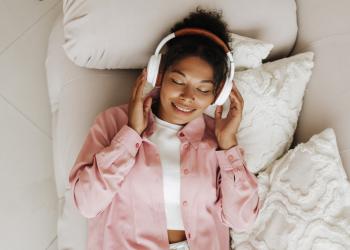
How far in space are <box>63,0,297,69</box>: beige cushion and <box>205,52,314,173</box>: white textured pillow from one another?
197 mm

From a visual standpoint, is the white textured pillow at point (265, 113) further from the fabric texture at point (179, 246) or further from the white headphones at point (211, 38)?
the fabric texture at point (179, 246)

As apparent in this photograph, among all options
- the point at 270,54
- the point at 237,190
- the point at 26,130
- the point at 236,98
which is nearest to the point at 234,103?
the point at 236,98

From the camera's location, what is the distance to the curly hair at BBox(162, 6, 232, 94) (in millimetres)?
1162

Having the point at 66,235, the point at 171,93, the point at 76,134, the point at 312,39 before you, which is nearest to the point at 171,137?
the point at 171,93

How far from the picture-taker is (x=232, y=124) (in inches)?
49.3

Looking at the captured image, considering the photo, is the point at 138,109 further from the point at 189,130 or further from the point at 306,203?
the point at 306,203

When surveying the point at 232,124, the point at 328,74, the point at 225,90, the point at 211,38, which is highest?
the point at 211,38

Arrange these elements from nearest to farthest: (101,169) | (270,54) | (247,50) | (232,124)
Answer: (101,169) → (232,124) → (247,50) → (270,54)

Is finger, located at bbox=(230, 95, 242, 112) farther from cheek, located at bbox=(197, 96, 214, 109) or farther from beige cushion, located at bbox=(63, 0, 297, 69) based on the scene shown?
beige cushion, located at bbox=(63, 0, 297, 69)

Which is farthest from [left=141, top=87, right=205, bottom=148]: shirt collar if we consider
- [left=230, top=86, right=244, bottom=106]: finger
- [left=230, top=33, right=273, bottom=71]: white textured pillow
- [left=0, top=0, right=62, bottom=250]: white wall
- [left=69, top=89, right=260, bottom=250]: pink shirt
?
[left=0, top=0, right=62, bottom=250]: white wall

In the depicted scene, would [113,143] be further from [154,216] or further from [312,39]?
[312,39]

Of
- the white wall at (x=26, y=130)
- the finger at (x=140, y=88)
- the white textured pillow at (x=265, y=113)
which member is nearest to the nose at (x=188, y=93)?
the finger at (x=140, y=88)

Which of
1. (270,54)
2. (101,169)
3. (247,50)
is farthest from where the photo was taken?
(270,54)

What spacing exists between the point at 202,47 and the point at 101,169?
1.31 ft
